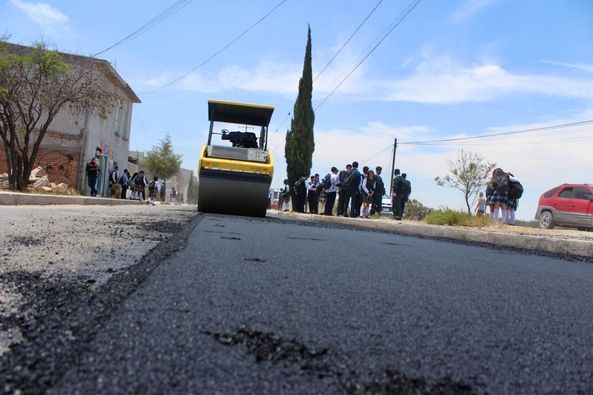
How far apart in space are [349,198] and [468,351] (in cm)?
1406

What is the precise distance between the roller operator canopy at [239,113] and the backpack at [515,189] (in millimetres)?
5991

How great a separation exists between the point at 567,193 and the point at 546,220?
104cm

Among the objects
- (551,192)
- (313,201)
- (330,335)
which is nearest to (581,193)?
(551,192)

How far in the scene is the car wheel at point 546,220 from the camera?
17766 millimetres

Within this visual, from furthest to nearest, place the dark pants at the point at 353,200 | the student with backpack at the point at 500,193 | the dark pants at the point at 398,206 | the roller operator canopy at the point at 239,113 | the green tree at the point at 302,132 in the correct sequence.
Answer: the green tree at the point at 302,132
the dark pants at the point at 353,200
the dark pants at the point at 398,206
the roller operator canopy at the point at 239,113
the student with backpack at the point at 500,193

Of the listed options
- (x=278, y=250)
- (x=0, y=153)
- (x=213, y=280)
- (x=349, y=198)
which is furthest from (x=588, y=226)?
(x=0, y=153)

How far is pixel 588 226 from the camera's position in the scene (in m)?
17.0

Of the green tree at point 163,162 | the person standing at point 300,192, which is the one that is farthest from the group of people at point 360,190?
the green tree at point 163,162

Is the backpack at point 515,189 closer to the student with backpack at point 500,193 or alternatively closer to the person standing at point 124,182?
the student with backpack at point 500,193

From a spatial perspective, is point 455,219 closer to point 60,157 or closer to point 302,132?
point 302,132

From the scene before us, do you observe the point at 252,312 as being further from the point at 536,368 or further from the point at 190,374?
the point at 536,368

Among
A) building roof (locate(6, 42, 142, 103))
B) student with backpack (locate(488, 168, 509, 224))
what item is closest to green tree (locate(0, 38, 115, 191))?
building roof (locate(6, 42, 142, 103))

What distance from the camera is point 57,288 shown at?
290 cm

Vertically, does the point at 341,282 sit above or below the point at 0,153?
below
